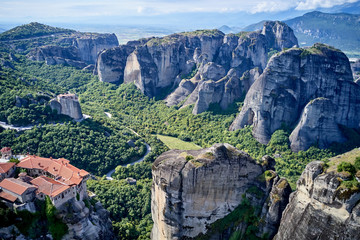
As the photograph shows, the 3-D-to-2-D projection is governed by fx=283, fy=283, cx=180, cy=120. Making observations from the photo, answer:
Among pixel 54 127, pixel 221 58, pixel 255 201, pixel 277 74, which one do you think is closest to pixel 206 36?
pixel 221 58

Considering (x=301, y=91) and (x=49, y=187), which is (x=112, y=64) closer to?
(x=301, y=91)

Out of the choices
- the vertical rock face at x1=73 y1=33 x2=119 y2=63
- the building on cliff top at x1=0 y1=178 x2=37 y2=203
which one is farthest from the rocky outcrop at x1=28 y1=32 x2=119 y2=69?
the building on cliff top at x1=0 y1=178 x2=37 y2=203

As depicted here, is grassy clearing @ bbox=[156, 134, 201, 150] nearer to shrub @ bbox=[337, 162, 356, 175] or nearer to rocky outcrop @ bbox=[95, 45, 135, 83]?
shrub @ bbox=[337, 162, 356, 175]

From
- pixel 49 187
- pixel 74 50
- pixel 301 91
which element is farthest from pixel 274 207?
pixel 74 50

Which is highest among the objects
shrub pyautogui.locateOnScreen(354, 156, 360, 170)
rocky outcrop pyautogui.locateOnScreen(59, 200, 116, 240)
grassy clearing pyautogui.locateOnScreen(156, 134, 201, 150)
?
shrub pyautogui.locateOnScreen(354, 156, 360, 170)

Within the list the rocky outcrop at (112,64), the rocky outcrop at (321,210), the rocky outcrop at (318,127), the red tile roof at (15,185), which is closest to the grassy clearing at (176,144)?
the rocky outcrop at (318,127)

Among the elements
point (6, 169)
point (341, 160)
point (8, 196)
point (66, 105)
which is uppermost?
point (341, 160)

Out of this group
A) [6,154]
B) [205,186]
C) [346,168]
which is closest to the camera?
[346,168]
